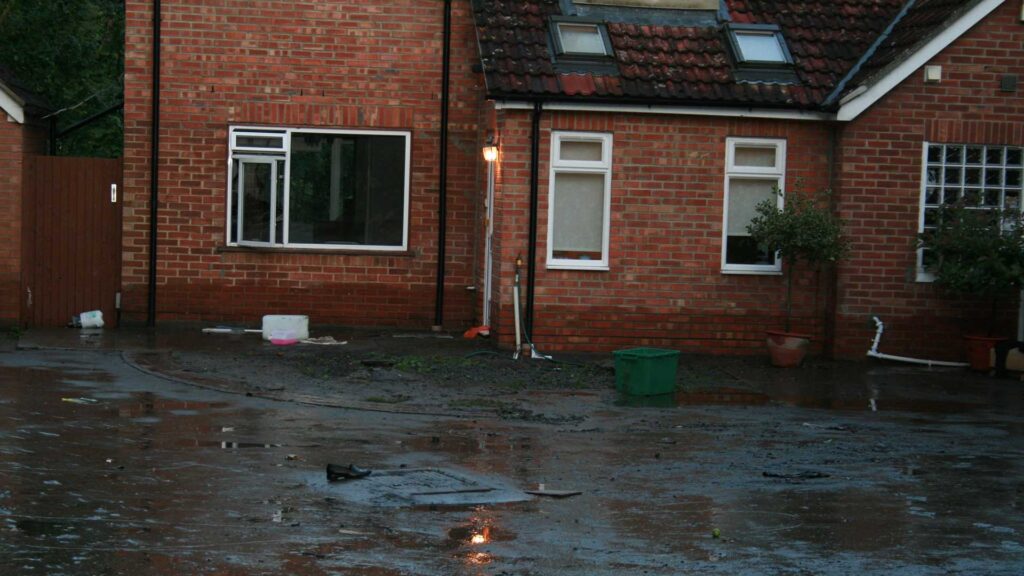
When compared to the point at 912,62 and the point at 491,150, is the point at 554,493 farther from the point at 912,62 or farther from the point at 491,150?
the point at 912,62

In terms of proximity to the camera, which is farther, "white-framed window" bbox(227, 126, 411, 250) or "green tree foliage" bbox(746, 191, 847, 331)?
"white-framed window" bbox(227, 126, 411, 250)

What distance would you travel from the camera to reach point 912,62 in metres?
17.8

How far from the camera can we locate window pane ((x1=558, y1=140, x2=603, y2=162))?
17969mm

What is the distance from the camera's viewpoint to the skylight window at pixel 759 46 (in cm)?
1842

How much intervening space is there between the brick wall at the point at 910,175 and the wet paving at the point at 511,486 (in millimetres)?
3244

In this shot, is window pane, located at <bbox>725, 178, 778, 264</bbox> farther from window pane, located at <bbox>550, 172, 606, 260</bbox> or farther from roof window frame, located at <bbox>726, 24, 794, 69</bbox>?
window pane, located at <bbox>550, 172, 606, 260</bbox>

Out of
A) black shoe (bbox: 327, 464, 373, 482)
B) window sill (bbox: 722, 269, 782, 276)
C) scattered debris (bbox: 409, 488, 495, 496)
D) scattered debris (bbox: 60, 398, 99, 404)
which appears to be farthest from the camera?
window sill (bbox: 722, 269, 782, 276)

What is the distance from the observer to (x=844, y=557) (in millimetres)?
8195

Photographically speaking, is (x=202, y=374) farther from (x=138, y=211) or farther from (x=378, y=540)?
(x=378, y=540)

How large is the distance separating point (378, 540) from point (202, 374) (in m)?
7.48

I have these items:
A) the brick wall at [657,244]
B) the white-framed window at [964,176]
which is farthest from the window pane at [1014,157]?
the brick wall at [657,244]

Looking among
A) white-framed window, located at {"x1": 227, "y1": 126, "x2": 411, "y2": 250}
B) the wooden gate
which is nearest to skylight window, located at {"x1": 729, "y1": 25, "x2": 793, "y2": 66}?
white-framed window, located at {"x1": 227, "y1": 126, "x2": 411, "y2": 250}

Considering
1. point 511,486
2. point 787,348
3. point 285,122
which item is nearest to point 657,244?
point 787,348

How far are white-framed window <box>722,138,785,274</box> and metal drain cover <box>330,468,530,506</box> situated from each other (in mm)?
8985
